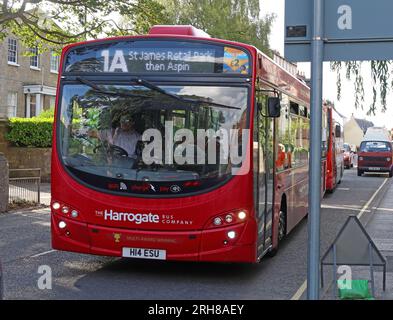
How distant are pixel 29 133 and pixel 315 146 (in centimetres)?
2231

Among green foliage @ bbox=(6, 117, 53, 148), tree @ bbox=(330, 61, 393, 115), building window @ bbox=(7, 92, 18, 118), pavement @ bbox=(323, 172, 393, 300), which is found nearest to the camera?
pavement @ bbox=(323, 172, 393, 300)

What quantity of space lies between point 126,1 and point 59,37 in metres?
2.41

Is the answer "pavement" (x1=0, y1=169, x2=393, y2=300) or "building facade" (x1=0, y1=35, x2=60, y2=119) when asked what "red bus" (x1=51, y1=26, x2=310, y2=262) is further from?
"building facade" (x1=0, y1=35, x2=60, y2=119)

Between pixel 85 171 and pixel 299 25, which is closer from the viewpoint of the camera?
pixel 299 25

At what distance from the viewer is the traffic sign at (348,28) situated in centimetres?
457

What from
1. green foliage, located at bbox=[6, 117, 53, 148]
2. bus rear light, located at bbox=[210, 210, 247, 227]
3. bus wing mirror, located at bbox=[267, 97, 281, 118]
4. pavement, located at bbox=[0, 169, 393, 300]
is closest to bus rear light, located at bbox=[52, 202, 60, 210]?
pavement, located at bbox=[0, 169, 393, 300]

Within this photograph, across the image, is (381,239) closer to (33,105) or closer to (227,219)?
(227,219)

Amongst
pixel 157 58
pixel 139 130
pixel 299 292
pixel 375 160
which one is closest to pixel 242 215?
pixel 299 292

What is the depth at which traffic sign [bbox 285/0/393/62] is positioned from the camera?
457 centimetres

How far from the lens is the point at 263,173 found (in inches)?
323

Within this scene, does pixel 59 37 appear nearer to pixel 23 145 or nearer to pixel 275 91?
pixel 23 145

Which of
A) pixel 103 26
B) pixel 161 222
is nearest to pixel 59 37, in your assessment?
pixel 103 26

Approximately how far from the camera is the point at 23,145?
2567 centimetres
